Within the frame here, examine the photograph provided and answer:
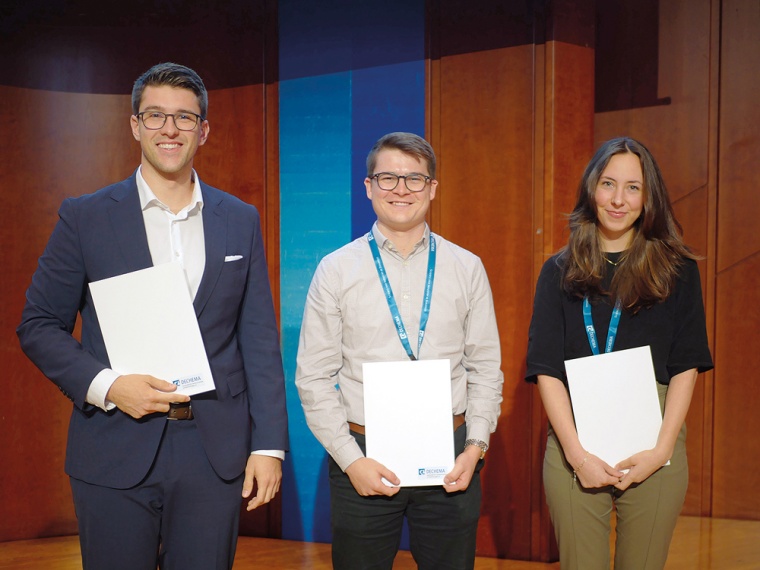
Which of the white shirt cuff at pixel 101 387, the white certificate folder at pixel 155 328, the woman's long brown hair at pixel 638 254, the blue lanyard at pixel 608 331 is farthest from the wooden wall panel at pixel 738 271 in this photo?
the white shirt cuff at pixel 101 387

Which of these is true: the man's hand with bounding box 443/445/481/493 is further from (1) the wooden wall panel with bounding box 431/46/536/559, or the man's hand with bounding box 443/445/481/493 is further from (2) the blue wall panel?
(2) the blue wall panel

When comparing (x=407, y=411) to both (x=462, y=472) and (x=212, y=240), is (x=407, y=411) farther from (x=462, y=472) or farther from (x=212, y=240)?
(x=212, y=240)

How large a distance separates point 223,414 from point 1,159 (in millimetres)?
2701

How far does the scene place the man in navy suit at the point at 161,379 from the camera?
198 cm

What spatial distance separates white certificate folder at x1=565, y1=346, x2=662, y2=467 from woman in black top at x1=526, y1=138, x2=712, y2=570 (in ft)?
0.09

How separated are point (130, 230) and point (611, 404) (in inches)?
54.6

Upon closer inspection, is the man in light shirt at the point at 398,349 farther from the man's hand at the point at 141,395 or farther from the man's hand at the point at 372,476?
the man's hand at the point at 141,395

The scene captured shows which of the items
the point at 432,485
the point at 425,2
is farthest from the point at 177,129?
the point at 425,2

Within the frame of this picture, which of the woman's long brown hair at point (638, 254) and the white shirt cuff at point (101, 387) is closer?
the white shirt cuff at point (101, 387)

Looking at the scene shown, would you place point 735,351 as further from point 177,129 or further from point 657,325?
point 177,129

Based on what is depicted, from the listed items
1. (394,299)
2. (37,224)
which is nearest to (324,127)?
(37,224)

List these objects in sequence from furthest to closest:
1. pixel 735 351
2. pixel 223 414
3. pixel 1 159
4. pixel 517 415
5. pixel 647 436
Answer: pixel 735 351 < pixel 1 159 < pixel 517 415 < pixel 647 436 < pixel 223 414

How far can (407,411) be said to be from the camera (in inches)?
88.7

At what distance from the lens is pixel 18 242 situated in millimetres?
4105
